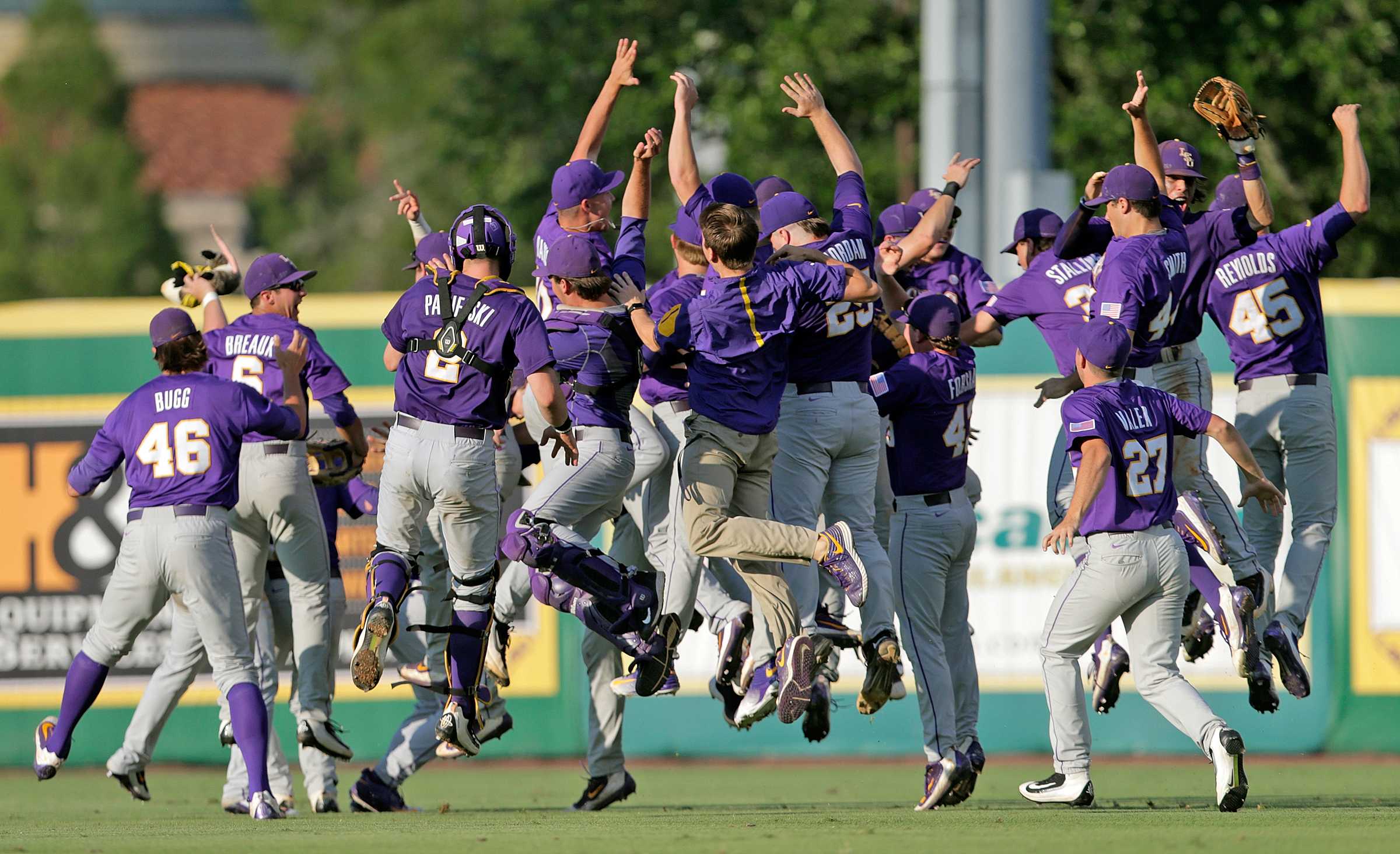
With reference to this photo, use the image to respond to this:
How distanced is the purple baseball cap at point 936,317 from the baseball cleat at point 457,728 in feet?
10.7

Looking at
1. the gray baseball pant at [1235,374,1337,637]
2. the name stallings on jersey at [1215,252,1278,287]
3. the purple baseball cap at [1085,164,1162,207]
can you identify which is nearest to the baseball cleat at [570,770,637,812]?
the gray baseball pant at [1235,374,1337,637]

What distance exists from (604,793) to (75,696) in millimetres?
3065

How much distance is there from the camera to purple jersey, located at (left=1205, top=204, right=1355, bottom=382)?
11.2 meters

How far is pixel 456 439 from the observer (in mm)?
10570

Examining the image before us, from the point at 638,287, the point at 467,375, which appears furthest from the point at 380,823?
the point at 638,287

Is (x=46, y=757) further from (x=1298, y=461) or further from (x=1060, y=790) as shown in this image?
(x=1298, y=461)

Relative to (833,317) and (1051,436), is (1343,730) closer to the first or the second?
(1051,436)

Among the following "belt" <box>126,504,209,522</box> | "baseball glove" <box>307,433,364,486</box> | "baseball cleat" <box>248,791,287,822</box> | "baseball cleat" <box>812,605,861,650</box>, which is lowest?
"baseball cleat" <box>248,791,287,822</box>

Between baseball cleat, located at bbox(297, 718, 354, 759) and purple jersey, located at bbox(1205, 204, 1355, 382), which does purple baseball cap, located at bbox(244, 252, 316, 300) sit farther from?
purple jersey, located at bbox(1205, 204, 1355, 382)

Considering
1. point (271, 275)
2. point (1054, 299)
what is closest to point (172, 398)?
point (271, 275)

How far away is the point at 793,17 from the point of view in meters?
22.9

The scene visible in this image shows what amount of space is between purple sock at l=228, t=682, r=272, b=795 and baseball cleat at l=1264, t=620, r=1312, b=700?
5496mm

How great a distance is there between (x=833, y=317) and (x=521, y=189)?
14.1 meters

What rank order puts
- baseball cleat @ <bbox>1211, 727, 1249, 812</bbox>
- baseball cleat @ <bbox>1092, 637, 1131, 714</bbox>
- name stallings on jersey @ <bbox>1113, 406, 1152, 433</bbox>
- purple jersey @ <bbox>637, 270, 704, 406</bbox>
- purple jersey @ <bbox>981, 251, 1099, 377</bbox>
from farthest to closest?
baseball cleat @ <bbox>1092, 637, 1131, 714</bbox> → purple jersey @ <bbox>981, 251, 1099, 377</bbox> → purple jersey @ <bbox>637, 270, 704, 406</bbox> → name stallings on jersey @ <bbox>1113, 406, 1152, 433</bbox> → baseball cleat @ <bbox>1211, 727, 1249, 812</bbox>
